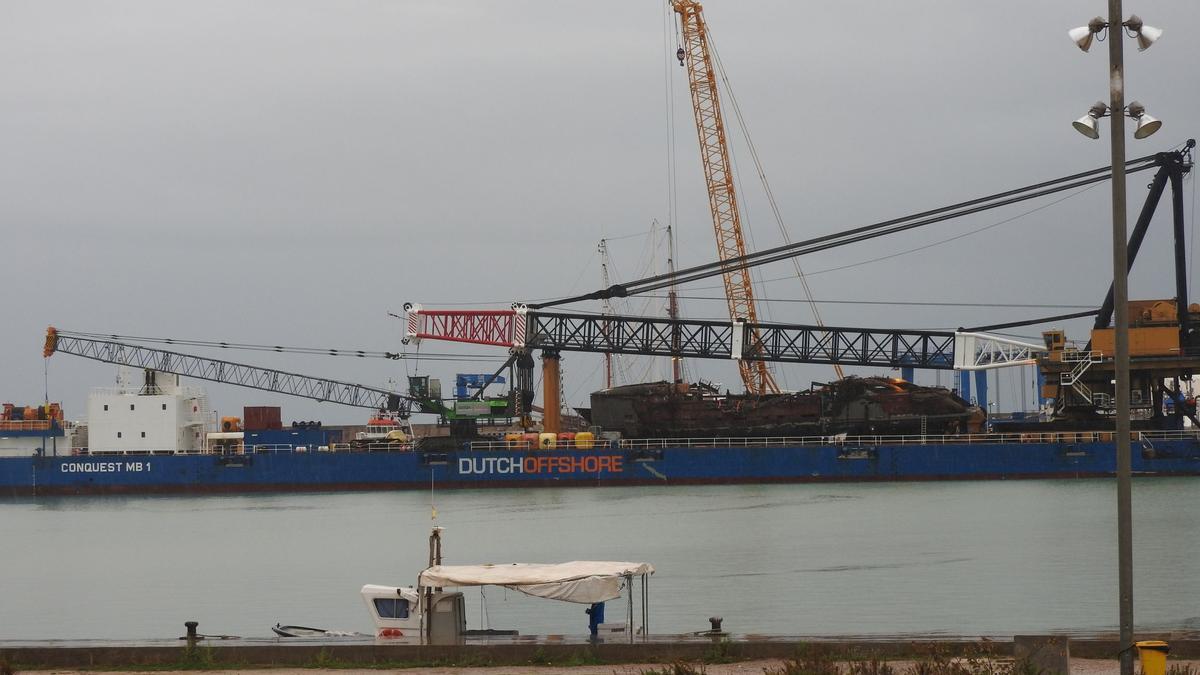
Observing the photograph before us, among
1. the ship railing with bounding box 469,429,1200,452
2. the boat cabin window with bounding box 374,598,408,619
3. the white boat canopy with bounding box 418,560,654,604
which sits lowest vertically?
the boat cabin window with bounding box 374,598,408,619

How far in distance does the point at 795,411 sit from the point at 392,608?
146ft

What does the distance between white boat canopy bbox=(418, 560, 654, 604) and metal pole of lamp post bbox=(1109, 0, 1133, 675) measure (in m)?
7.97

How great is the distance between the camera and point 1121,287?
1381cm

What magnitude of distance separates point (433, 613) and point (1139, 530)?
81.7 ft

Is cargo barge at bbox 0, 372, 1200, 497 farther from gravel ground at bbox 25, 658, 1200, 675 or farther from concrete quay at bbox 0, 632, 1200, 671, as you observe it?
gravel ground at bbox 25, 658, 1200, 675

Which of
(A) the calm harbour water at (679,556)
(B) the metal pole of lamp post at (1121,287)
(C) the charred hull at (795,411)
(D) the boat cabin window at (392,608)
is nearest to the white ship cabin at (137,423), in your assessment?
(A) the calm harbour water at (679,556)

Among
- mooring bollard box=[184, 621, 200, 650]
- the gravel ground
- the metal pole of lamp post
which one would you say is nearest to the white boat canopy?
the gravel ground

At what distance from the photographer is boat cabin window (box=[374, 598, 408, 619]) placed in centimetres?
2177

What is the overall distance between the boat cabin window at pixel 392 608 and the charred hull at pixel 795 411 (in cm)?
4324

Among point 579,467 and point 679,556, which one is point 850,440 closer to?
point 579,467

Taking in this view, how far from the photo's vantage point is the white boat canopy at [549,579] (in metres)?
20.1

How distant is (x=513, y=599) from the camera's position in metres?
29.4

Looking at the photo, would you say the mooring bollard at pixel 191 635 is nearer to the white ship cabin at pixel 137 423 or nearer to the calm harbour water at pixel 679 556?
the calm harbour water at pixel 679 556

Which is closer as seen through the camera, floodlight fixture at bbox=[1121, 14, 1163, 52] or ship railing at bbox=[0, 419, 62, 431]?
floodlight fixture at bbox=[1121, 14, 1163, 52]
